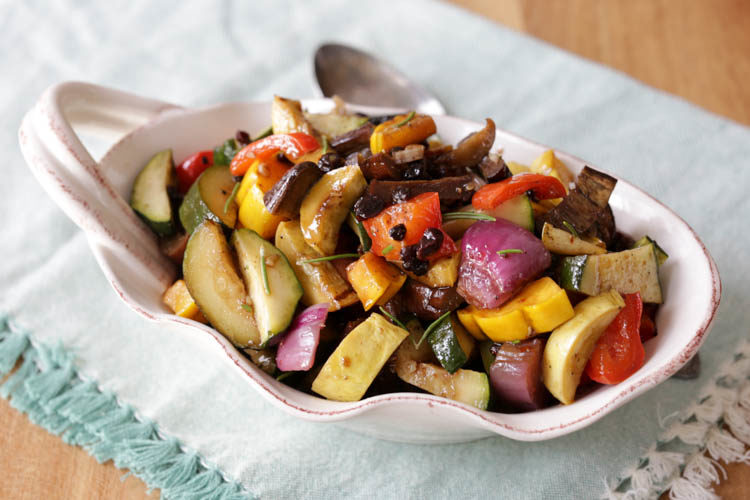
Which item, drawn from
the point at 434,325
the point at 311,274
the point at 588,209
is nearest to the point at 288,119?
the point at 311,274

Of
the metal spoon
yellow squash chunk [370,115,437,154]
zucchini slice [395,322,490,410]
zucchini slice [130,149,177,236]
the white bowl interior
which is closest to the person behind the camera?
the white bowl interior

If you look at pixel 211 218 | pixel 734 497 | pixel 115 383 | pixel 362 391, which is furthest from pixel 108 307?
pixel 734 497

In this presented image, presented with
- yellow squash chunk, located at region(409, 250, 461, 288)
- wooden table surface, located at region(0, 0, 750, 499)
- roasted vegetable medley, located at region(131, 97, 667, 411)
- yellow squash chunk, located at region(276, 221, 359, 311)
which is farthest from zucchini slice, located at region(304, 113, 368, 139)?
wooden table surface, located at region(0, 0, 750, 499)

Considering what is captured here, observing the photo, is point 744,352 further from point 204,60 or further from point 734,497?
point 204,60

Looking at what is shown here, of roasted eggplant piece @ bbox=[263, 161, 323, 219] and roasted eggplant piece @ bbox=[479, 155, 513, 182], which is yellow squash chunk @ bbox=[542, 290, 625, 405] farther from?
roasted eggplant piece @ bbox=[263, 161, 323, 219]

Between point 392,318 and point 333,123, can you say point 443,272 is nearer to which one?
point 392,318
